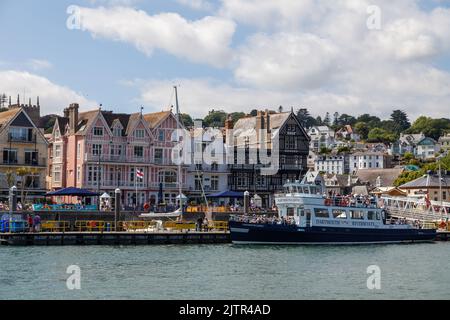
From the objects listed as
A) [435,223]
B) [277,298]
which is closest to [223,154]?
[435,223]

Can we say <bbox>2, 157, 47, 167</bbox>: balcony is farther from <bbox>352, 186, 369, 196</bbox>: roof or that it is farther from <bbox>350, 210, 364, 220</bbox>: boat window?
<bbox>352, 186, 369, 196</bbox>: roof

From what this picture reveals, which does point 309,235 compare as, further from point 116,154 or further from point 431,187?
point 431,187

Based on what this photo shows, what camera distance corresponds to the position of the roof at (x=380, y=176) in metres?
152

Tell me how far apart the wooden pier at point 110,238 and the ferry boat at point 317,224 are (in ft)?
9.61

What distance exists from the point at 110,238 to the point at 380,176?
3941 inches

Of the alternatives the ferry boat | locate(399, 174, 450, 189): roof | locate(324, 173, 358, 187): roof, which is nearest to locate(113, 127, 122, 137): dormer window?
the ferry boat

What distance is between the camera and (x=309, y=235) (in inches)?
2589

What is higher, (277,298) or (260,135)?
(260,135)

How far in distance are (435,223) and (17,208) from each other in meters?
39.3

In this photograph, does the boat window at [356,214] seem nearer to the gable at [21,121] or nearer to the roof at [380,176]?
the gable at [21,121]

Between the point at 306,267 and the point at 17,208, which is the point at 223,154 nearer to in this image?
the point at 17,208

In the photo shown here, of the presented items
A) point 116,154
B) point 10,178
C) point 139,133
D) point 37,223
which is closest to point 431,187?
point 139,133

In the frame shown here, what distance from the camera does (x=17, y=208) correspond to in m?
72.4
